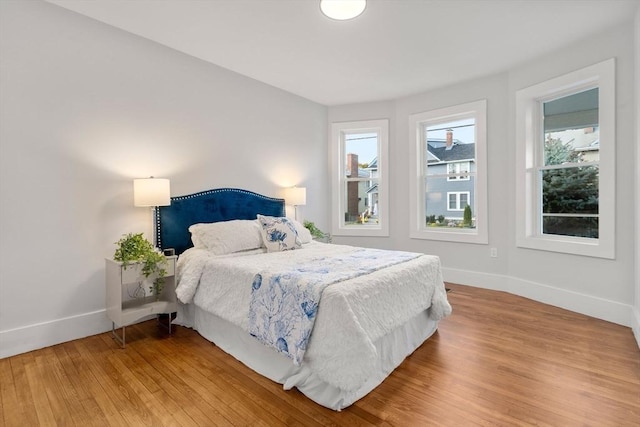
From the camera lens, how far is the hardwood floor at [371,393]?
167 cm

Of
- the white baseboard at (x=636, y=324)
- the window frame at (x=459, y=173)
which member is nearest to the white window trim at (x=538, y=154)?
the white baseboard at (x=636, y=324)

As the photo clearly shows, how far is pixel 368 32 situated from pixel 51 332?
3.58 m

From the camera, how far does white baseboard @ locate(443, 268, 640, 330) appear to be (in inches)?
113

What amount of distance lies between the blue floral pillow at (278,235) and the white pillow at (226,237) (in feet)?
0.33

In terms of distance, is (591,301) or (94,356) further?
(591,301)

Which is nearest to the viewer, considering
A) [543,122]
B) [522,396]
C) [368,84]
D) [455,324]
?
[522,396]

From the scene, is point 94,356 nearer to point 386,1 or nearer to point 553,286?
point 386,1

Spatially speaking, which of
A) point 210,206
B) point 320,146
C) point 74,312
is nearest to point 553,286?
point 320,146

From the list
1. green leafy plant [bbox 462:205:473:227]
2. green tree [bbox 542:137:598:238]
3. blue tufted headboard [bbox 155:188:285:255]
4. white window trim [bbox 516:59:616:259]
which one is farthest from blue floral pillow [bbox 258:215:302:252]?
green tree [bbox 542:137:598:238]

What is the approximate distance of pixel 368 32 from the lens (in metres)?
2.87

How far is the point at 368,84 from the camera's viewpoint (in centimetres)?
409

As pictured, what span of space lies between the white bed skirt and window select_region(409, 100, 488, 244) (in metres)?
1.99

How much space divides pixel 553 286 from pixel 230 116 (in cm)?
399

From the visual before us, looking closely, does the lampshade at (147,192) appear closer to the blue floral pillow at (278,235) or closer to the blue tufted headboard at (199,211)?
the blue tufted headboard at (199,211)
